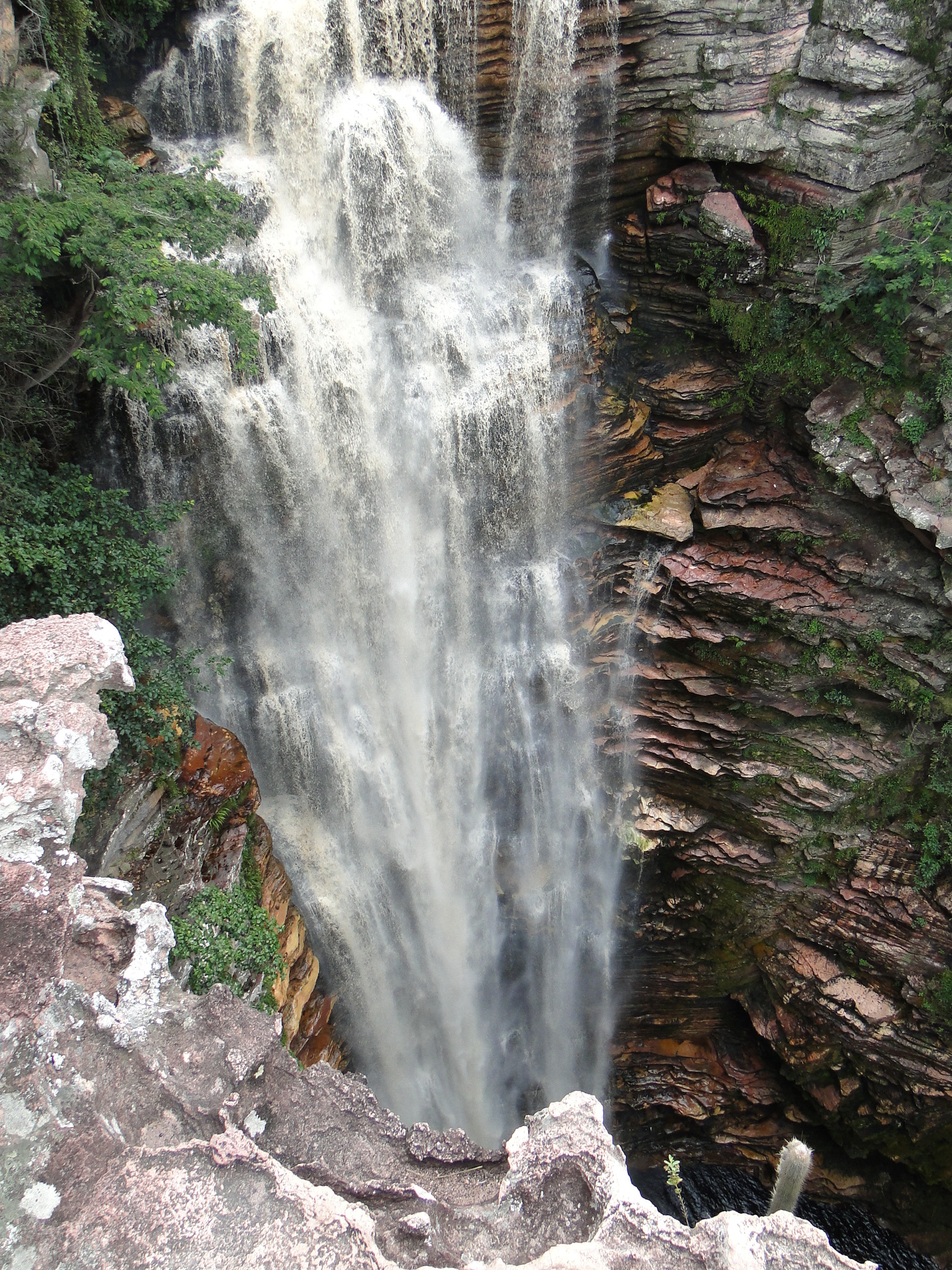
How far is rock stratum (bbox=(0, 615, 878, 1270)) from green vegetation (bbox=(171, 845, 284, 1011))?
6.84 ft

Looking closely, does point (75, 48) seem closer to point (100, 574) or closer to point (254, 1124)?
point (100, 574)

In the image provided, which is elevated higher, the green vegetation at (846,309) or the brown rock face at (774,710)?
the green vegetation at (846,309)

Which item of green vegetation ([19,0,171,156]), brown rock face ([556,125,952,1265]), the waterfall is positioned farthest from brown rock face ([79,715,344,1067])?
green vegetation ([19,0,171,156])

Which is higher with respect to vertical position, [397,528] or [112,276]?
[112,276]

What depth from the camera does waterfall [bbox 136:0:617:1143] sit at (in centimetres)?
1129

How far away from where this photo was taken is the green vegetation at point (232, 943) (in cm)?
833

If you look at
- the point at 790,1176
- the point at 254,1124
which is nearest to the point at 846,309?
the point at 790,1176

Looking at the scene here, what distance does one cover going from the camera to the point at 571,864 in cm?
1379

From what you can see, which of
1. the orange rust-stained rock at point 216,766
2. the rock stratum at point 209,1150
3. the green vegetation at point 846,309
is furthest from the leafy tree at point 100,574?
the green vegetation at point 846,309

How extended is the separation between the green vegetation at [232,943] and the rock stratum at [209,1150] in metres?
2.08

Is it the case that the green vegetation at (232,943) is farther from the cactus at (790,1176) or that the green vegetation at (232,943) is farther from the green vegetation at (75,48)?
the green vegetation at (75,48)

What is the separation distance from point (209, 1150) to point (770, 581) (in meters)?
10.4

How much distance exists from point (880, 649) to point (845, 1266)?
8.92 m

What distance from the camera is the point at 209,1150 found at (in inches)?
203
